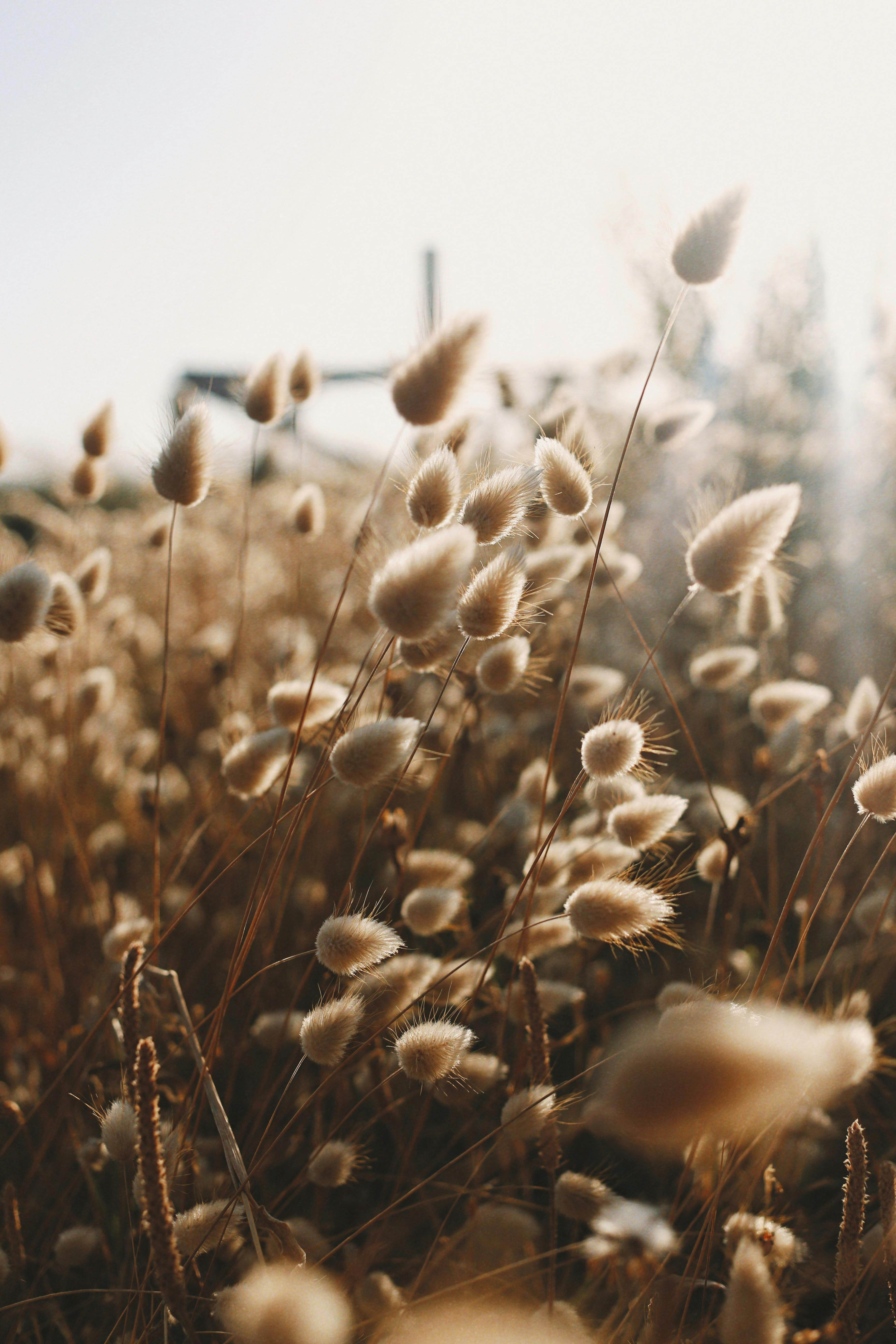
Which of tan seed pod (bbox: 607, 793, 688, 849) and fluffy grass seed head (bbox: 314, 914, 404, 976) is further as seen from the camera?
tan seed pod (bbox: 607, 793, 688, 849)

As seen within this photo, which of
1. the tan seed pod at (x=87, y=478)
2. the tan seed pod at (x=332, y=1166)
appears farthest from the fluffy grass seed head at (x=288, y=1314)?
the tan seed pod at (x=87, y=478)

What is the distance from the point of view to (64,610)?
3.94ft

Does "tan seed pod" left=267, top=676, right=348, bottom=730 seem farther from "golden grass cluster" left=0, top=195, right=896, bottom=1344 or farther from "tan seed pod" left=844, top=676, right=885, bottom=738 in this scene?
"tan seed pod" left=844, top=676, right=885, bottom=738

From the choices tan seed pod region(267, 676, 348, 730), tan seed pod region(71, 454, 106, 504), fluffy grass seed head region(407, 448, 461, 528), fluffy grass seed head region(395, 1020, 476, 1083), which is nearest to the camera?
fluffy grass seed head region(395, 1020, 476, 1083)

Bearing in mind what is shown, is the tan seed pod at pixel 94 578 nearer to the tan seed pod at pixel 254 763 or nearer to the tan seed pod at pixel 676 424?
the tan seed pod at pixel 254 763

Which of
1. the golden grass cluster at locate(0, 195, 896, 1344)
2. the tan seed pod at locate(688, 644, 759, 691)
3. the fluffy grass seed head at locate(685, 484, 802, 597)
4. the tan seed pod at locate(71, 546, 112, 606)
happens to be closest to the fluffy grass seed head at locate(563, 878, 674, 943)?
the golden grass cluster at locate(0, 195, 896, 1344)

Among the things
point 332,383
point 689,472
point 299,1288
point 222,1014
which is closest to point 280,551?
point 332,383

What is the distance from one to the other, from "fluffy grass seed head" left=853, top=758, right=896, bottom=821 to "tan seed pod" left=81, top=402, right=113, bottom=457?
4.18 feet

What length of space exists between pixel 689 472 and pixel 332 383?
2.14 metres

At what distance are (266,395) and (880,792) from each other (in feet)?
3.17

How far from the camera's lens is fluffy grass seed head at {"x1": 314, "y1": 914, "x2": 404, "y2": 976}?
2.46ft

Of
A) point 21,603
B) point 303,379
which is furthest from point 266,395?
point 21,603

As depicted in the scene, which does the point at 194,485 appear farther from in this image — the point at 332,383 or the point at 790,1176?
the point at 332,383

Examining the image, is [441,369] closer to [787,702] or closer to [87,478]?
[787,702]
